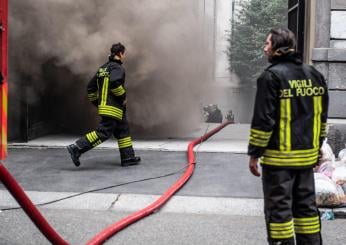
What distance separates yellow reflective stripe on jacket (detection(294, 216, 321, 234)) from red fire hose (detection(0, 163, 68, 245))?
61.2 inches

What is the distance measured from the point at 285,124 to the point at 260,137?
0.18 metres

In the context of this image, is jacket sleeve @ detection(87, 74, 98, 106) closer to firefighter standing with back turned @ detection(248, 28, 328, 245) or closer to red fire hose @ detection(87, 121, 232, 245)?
red fire hose @ detection(87, 121, 232, 245)

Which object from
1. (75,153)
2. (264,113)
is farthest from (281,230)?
(75,153)

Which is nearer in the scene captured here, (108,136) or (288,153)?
(288,153)

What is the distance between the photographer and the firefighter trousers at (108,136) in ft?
21.5

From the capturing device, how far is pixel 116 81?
642 centimetres

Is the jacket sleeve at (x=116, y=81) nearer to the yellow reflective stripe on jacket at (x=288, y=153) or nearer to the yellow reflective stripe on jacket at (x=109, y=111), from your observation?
the yellow reflective stripe on jacket at (x=109, y=111)

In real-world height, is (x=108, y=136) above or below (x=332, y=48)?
below

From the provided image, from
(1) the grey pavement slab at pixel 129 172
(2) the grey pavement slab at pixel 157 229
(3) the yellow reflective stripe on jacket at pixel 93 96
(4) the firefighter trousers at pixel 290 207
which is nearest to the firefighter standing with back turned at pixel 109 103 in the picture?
(3) the yellow reflective stripe on jacket at pixel 93 96

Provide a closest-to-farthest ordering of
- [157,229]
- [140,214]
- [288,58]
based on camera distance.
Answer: [288,58]
[157,229]
[140,214]

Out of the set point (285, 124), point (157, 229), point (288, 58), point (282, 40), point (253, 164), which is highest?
point (282, 40)

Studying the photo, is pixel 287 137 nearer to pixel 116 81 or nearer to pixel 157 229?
pixel 157 229

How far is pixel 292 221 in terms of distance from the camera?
3.46 meters

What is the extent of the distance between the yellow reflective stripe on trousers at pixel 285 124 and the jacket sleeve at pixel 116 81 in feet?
11.3
